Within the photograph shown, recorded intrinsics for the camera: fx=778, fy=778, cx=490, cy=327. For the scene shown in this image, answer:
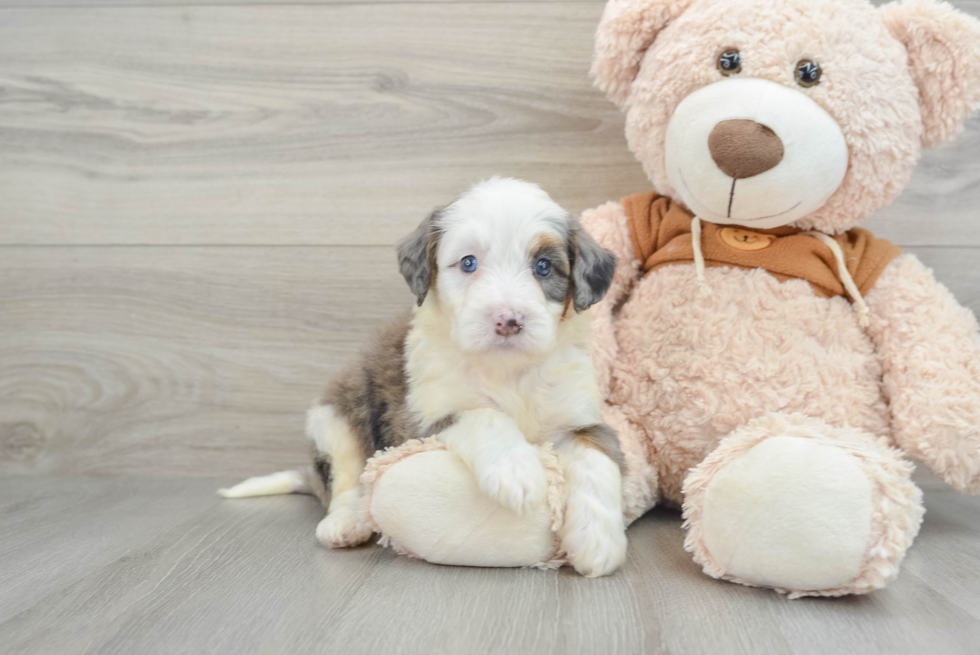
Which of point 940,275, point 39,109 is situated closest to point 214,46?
point 39,109

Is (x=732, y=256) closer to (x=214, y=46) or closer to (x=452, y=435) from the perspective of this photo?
(x=452, y=435)

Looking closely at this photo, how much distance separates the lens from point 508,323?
1430mm

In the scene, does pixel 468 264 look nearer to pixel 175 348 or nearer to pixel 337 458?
pixel 337 458

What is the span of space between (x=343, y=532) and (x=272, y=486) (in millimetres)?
576

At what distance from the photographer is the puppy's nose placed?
143 cm

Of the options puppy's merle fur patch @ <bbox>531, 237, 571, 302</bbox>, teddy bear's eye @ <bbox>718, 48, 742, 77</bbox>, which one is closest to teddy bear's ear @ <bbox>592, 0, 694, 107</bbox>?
teddy bear's eye @ <bbox>718, 48, 742, 77</bbox>

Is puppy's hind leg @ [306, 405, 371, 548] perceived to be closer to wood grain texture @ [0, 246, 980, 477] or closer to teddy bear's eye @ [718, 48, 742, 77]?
wood grain texture @ [0, 246, 980, 477]

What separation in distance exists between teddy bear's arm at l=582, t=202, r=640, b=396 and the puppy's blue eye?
0.44 m

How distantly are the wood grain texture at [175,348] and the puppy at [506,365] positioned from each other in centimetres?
57

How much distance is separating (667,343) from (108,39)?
1.86 m

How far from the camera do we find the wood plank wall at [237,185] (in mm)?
2250

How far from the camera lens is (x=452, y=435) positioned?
1528 mm

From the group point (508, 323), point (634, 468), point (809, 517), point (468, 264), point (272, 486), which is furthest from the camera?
point (272, 486)

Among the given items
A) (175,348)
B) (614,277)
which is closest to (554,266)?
(614,277)
